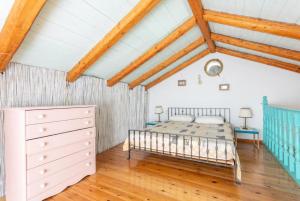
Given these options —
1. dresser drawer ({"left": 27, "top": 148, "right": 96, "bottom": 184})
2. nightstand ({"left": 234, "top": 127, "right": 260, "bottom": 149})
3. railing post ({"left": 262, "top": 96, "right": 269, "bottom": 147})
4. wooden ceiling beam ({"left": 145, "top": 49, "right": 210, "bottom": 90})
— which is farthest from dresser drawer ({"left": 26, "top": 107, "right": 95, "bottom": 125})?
railing post ({"left": 262, "top": 96, "right": 269, "bottom": 147})

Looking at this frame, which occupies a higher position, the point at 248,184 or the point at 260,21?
the point at 260,21

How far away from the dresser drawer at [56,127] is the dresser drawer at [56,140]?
61mm

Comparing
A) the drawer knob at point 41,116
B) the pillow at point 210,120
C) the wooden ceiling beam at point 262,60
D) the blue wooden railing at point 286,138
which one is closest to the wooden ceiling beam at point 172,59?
the wooden ceiling beam at point 262,60

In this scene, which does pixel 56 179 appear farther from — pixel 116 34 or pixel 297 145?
pixel 297 145

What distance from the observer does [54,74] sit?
10.1 feet

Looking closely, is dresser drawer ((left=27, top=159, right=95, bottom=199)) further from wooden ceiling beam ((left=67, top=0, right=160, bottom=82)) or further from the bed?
wooden ceiling beam ((left=67, top=0, right=160, bottom=82))

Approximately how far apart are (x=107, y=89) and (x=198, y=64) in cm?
311

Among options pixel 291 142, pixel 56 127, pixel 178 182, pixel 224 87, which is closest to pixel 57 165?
pixel 56 127

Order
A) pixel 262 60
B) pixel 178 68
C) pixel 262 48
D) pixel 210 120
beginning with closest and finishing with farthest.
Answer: pixel 262 48
pixel 262 60
pixel 210 120
pixel 178 68

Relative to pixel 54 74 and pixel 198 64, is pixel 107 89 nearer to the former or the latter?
pixel 54 74

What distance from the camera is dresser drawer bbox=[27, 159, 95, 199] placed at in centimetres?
210

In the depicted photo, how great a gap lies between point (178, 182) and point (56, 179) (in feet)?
5.96

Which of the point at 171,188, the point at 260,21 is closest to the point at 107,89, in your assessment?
the point at 171,188

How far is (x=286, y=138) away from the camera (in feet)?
9.71
